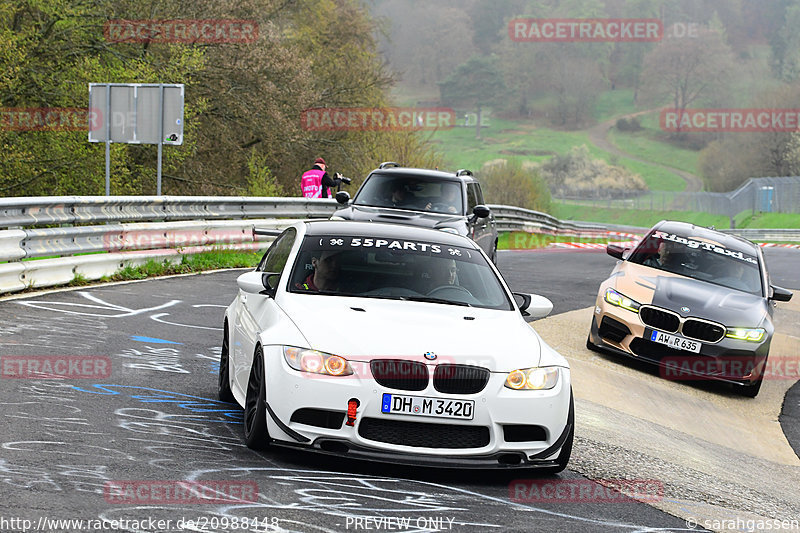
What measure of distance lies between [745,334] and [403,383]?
6.75 m

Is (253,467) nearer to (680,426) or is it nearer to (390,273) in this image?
(390,273)

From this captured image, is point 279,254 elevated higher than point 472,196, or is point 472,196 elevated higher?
point 472,196

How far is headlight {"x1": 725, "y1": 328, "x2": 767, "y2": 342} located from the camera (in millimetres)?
11469

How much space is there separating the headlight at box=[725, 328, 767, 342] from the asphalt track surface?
5.55 metres

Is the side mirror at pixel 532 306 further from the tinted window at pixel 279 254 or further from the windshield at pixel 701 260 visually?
the windshield at pixel 701 260

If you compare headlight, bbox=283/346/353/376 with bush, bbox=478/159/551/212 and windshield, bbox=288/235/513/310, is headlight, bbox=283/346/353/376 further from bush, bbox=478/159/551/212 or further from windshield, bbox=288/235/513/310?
bush, bbox=478/159/551/212

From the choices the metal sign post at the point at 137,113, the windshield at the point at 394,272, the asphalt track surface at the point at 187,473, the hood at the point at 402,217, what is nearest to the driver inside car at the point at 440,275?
the windshield at the point at 394,272

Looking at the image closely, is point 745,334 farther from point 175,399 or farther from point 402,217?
point 175,399

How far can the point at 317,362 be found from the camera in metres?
5.89

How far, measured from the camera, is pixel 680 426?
387 inches

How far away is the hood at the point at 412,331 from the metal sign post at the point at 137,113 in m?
13.5

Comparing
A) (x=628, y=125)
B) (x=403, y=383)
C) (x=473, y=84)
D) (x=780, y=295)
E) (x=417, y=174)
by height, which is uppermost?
(x=473, y=84)

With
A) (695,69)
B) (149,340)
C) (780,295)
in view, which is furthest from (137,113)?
(695,69)

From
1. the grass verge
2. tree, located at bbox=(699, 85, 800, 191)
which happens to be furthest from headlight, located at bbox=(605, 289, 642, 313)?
tree, located at bbox=(699, 85, 800, 191)
